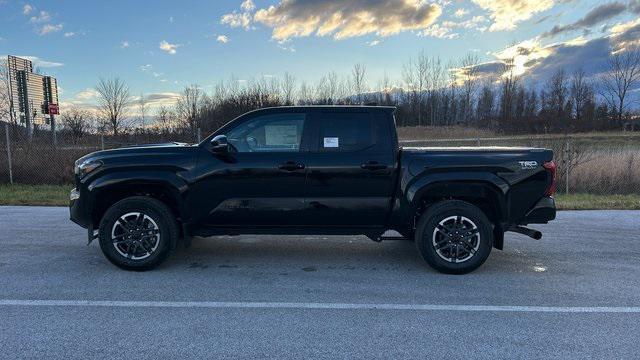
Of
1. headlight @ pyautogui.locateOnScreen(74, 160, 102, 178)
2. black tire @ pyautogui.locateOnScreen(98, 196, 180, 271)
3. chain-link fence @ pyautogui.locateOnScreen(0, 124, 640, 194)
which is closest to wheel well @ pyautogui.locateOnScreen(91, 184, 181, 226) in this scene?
black tire @ pyautogui.locateOnScreen(98, 196, 180, 271)

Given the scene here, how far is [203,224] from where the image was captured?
5367 millimetres

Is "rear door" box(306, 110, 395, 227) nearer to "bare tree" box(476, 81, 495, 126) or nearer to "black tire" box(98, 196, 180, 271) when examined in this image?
"black tire" box(98, 196, 180, 271)

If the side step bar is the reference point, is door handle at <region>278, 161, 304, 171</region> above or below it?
above

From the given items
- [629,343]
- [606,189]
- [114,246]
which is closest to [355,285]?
[629,343]

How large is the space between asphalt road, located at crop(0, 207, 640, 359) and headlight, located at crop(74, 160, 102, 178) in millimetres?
1137

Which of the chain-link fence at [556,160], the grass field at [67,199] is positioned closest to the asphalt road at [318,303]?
the grass field at [67,199]

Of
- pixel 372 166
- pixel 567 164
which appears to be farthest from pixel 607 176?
pixel 372 166

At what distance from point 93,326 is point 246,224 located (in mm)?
1994

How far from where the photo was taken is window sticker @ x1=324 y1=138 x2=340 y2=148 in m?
5.25

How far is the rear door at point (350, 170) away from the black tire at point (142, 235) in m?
1.67

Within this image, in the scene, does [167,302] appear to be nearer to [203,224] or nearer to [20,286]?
[203,224]

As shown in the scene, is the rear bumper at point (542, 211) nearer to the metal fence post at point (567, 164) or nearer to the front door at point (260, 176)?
the front door at point (260, 176)

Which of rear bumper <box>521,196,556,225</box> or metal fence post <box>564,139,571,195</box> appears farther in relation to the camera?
metal fence post <box>564,139,571,195</box>

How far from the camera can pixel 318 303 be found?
4.34 m
